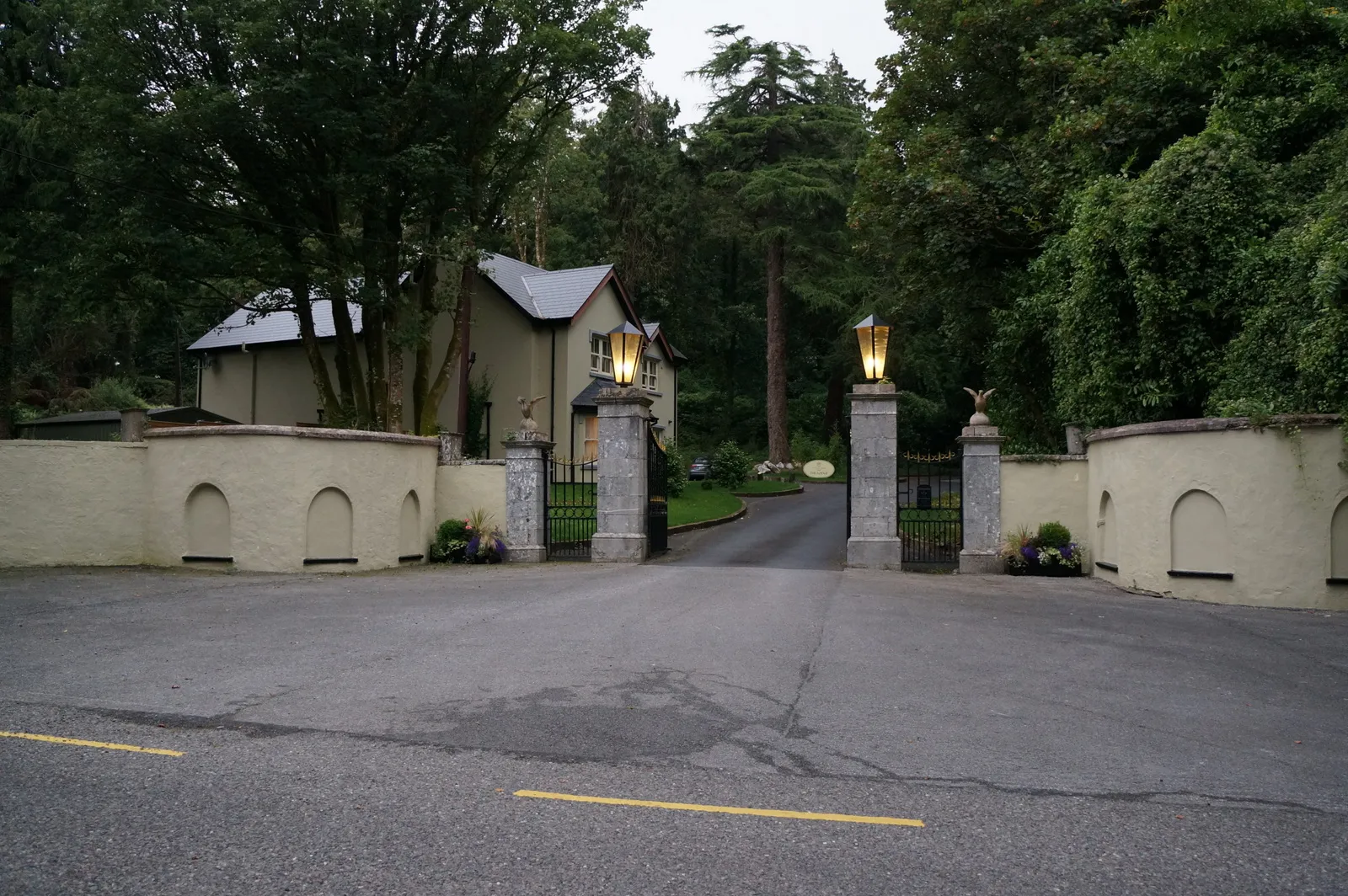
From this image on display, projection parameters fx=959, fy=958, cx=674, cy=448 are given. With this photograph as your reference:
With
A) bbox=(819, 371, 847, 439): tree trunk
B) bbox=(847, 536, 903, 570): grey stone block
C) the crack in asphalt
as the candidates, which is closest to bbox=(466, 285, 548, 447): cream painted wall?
bbox=(819, 371, 847, 439): tree trunk

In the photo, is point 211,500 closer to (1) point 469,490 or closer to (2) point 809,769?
(1) point 469,490

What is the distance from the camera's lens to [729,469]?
109 ft

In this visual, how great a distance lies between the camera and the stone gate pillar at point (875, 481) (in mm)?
15719

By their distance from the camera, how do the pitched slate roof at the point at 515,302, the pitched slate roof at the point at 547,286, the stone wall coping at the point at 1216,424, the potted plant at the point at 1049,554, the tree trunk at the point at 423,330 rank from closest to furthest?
the stone wall coping at the point at 1216,424, the potted plant at the point at 1049,554, the tree trunk at the point at 423,330, the pitched slate roof at the point at 547,286, the pitched slate roof at the point at 515,302

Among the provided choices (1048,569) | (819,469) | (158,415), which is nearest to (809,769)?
(1048,569)

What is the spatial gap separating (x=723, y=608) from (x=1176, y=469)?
662 centimetres

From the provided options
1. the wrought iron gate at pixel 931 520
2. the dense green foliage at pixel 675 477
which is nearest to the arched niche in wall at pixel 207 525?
the wrought iron gate at pixel 931 520

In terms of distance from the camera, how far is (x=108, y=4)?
61.6ft

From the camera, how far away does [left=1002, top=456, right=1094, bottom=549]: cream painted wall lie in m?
15.4

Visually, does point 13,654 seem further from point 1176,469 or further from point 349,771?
point 1176,469

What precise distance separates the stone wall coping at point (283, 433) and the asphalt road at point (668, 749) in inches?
158

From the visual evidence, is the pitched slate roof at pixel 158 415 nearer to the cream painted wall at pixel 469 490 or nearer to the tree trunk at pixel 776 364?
the cream painted wall at pixel 469 490

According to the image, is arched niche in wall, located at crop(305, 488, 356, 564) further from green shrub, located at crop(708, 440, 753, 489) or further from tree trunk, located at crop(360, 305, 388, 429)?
green shrub, located at crop(708, 440, 753, 489)

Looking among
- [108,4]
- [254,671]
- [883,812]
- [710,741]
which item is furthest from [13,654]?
[108,4]
